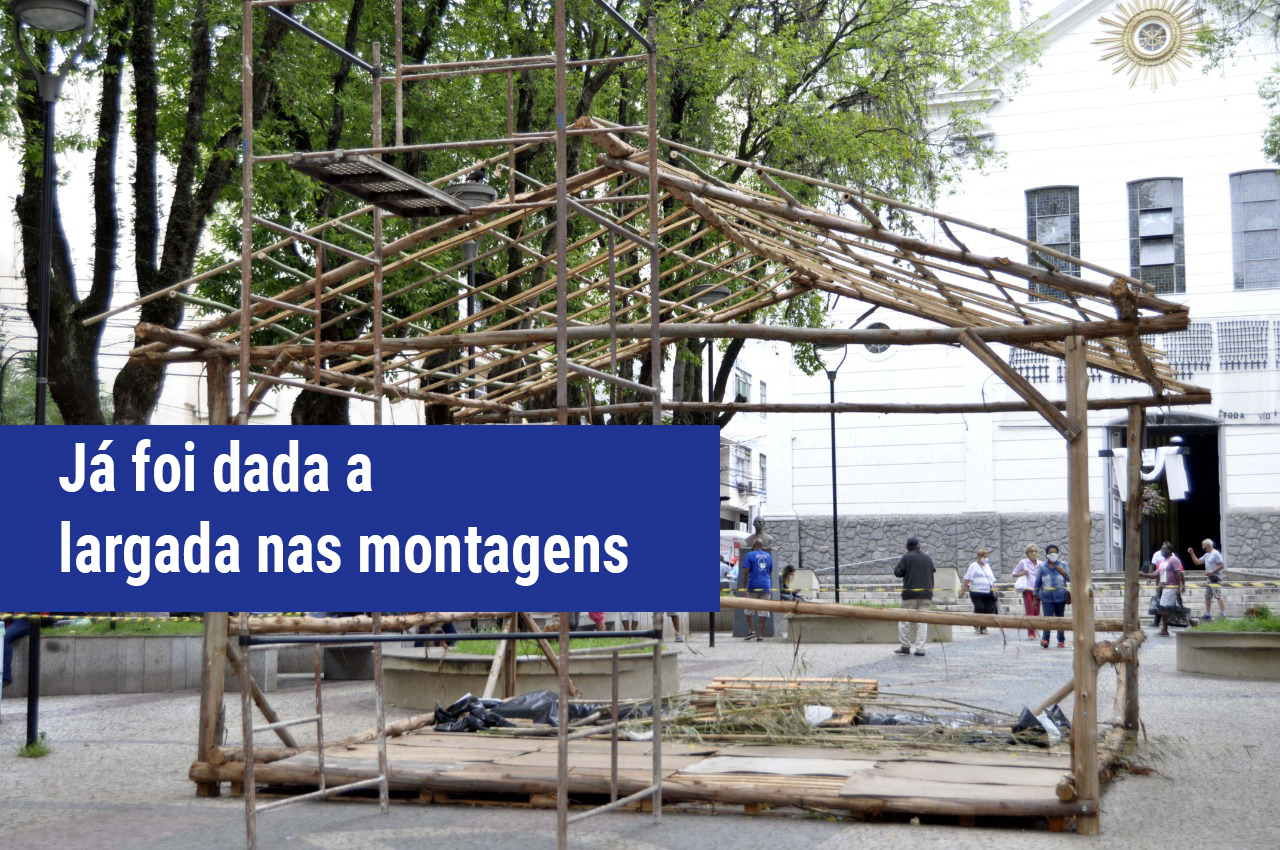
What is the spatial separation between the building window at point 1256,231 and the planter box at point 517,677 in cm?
2814

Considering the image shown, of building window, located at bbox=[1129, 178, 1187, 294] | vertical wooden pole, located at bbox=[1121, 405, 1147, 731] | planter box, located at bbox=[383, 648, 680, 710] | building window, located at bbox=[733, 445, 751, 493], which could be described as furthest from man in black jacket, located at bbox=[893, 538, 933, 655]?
building window, located at bbox=[733, 445, 751, 493]

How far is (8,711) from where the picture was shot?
15.0 m

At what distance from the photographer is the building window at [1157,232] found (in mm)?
37812

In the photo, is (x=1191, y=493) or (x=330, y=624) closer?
(x=330, y=624)

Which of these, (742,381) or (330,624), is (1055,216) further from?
(330,624)

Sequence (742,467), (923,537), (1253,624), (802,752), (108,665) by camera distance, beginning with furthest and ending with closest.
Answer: (742,467)
(923,537)
(1253,624)
(108,665)
(802,752)

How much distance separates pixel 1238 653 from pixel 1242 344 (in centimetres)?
2026

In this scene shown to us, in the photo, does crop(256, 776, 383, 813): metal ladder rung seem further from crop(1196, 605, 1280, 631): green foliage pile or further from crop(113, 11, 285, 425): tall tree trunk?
crop(1196, 605, 1280, 631): green foliage pile

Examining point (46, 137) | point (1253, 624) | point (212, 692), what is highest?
point (46, 137)

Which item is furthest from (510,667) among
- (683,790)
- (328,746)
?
(683,790)

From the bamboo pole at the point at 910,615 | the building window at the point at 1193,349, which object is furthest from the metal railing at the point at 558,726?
the building window at the point at 1193,349

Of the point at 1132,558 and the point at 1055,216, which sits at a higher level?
the point at 1055,216

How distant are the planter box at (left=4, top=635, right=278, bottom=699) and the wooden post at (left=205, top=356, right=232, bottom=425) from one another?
7.50 m

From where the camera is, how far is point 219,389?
9906mm
